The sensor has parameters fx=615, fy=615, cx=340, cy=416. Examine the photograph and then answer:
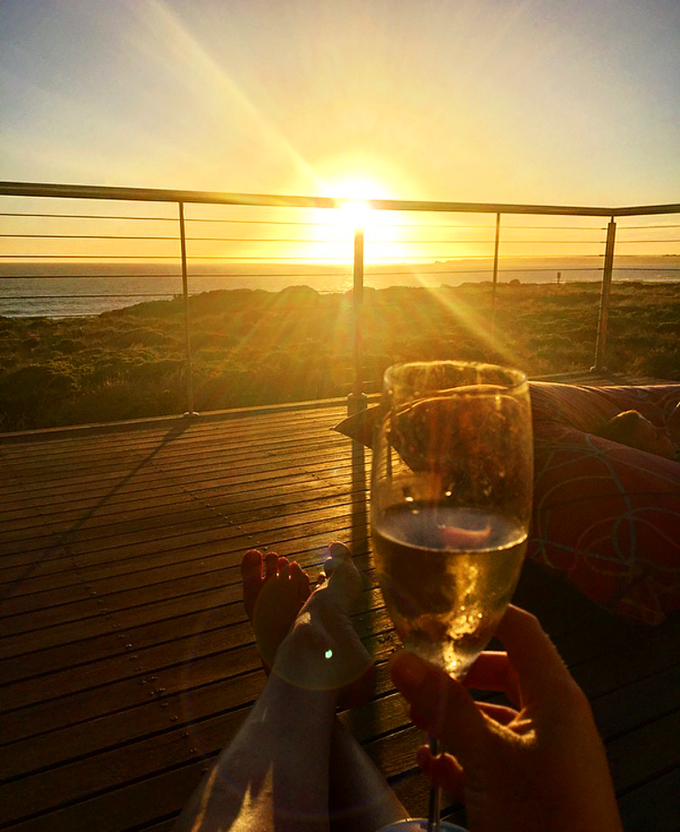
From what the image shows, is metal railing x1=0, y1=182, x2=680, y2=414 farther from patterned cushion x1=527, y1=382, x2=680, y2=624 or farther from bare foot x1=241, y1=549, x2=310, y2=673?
patterned cushion x1=527, y1=382, x2=680, y2=624

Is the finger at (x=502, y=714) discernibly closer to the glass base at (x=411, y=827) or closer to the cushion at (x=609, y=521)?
the glass base at (x=411, y=827)

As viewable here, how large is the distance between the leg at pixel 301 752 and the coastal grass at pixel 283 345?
103 inches

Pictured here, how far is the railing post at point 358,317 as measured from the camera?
3502mm

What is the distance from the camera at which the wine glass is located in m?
0.43

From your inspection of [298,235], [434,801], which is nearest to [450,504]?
[434,801]

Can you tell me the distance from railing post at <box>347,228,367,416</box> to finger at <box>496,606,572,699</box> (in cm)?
292

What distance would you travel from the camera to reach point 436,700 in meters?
0.46

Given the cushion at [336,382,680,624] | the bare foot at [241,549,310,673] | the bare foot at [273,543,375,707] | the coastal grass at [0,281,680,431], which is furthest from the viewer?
the coastal grass at [0,281,680,431]

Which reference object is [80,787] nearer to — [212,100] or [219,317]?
[212,100]

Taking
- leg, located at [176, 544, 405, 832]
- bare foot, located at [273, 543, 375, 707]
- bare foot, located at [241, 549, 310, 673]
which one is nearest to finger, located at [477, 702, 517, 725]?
leg, located at [176, 544, 405, 832]

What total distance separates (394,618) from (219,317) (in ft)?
80.7

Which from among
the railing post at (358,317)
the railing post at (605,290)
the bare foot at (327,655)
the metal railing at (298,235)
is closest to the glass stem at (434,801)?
the bare foot at (327,655)

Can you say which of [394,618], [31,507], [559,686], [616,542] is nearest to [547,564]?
[616,542]

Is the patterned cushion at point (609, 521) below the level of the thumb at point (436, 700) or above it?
below
